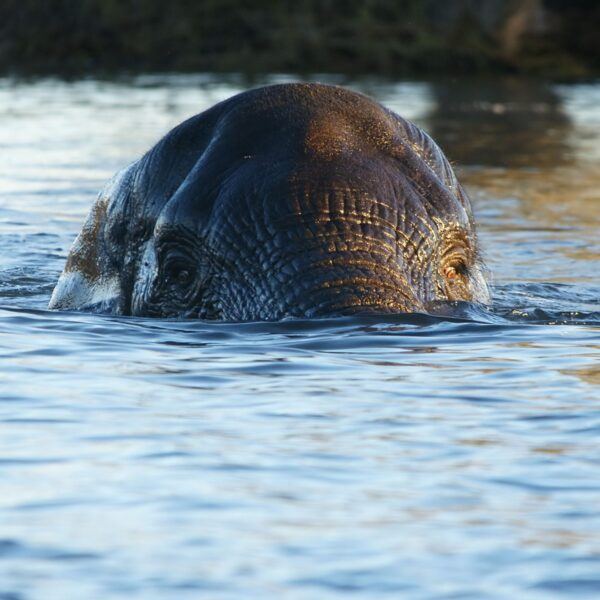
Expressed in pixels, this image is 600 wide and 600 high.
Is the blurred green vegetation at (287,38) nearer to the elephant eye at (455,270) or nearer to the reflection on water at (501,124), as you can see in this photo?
the reflection on water at (501,124)

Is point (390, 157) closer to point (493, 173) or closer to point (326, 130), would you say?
point (326, 130)

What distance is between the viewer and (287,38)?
47.4m

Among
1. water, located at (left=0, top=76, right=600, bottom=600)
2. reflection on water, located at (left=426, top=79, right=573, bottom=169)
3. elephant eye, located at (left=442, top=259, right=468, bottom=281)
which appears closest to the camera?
water, located at (left=0, top=76, right=600, bottom=600)

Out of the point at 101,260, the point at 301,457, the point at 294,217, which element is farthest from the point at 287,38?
the point at 301,457

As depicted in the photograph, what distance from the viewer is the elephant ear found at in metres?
9.25

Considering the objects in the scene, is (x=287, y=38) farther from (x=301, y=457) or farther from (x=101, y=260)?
(x=301, y=457)

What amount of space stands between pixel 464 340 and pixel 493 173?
14.0m

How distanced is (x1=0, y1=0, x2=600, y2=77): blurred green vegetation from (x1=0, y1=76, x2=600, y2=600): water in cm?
3698

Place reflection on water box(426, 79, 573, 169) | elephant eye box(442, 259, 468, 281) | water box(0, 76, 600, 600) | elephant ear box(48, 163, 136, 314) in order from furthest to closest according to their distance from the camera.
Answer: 1. reflection on water box(426, 79, 573, 169)
2. elephant ear box(48, 163, 136, 314)
3. elephant eye box(442, 259, 468, 281)
4. water box(0, 76, 600, 600)

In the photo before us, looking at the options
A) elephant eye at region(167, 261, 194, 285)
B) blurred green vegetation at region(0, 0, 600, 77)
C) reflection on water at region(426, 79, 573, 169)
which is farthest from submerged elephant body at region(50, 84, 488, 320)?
blurred green vegetation at region(0, 0, 600, 77)

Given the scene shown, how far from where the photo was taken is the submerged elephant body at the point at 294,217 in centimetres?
788

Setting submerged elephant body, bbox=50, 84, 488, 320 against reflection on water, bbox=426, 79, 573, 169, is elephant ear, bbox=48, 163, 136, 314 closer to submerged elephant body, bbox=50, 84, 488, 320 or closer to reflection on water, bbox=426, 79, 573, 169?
submerged elephant body, bbox=50, 84, 488, 320

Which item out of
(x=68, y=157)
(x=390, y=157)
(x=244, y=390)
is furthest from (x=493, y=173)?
(x=244, y=390)

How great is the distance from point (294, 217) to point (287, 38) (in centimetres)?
4007
